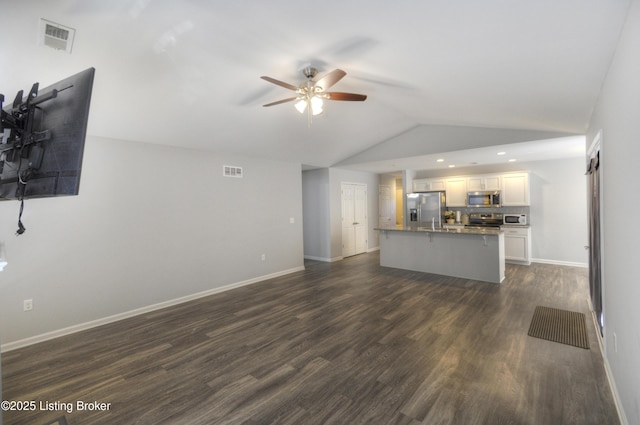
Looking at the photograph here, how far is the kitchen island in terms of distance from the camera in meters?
5.17

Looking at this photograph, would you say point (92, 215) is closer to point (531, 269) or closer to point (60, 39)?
point (60, 39)

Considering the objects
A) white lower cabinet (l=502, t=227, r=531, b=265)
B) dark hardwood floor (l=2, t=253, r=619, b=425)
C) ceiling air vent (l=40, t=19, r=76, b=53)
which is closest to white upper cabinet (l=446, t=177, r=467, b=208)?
white lower cabinet (l=502, t=227, r=531, b=265)

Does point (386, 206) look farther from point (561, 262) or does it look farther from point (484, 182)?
point (561, 262)

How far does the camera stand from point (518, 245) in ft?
21.6

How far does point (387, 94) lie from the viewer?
3908 mm

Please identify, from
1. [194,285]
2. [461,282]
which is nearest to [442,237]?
[461,282]

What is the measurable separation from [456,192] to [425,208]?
35.4 inches

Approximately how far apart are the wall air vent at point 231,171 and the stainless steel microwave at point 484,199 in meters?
5.74

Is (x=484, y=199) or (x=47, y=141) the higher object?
(x=47, y=141)

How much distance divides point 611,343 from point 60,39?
5.07 m

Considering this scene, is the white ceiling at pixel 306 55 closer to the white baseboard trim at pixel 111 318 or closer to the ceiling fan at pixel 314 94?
the ceiling fan at pixel 314 94

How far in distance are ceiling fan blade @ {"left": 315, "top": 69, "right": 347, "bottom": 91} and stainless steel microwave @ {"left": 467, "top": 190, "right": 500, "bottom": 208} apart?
19.6 feet

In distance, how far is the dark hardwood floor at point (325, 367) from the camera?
6.83 feet

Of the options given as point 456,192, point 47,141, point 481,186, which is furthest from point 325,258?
point 47,141
